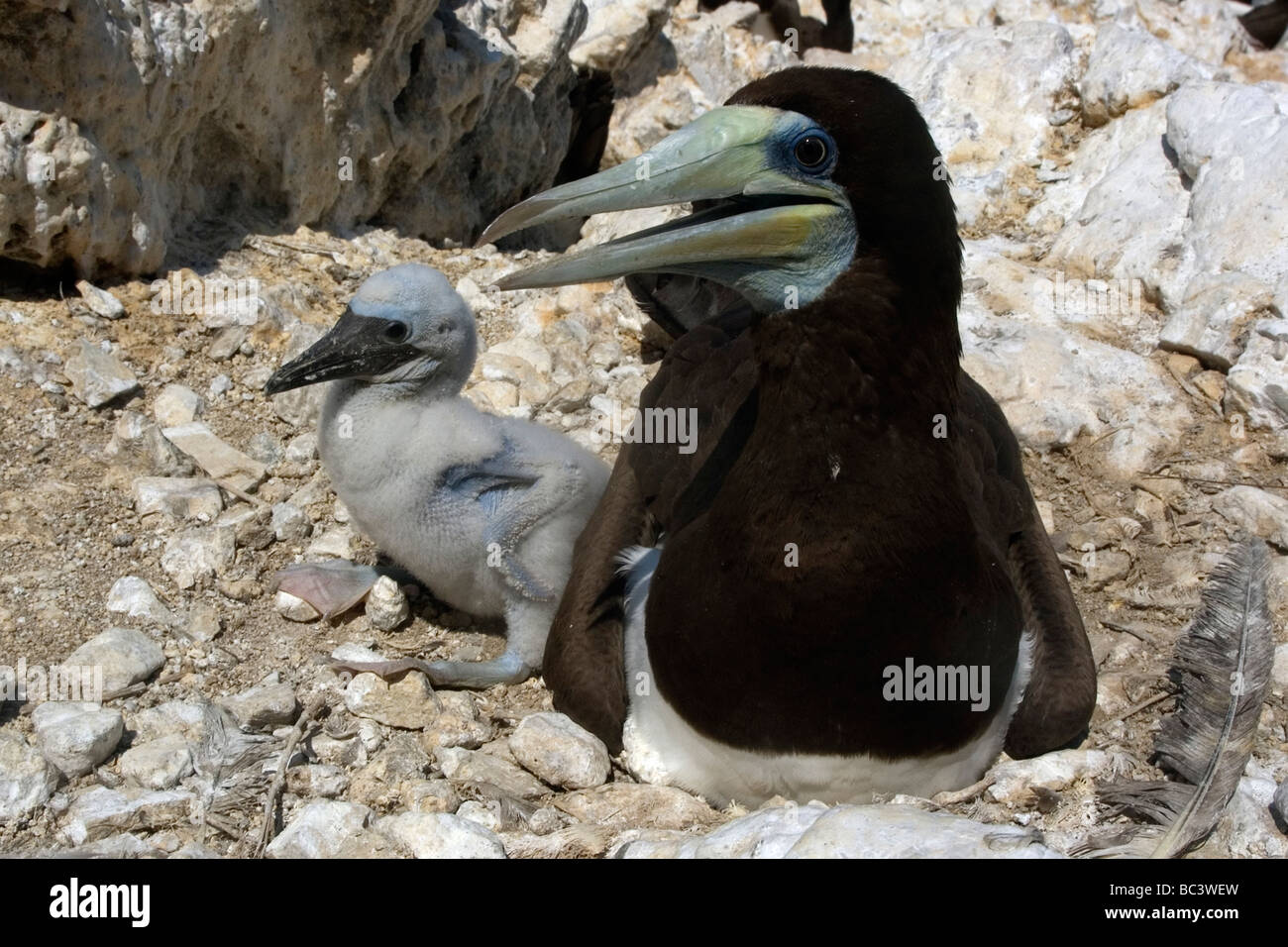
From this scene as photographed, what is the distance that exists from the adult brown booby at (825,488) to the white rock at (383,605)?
1.21 metres

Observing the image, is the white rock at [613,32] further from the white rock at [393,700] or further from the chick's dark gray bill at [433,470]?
the white rock at [393,700]

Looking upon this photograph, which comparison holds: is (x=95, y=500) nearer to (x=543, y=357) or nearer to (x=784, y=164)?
(x=543, y=357)

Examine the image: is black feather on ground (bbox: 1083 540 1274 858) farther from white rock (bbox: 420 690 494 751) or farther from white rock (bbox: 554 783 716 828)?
white rock (bbox: 420 690 494 751)

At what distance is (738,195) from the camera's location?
146 inches

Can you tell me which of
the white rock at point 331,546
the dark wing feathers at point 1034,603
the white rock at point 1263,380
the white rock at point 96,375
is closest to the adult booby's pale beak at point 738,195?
the dark wing feathers at point 1034,603

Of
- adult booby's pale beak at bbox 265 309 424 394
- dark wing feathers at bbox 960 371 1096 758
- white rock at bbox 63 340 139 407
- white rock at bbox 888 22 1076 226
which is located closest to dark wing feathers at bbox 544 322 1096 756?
dark wing feathers at bbox 960 371 1096 758

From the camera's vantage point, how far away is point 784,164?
3.64 m

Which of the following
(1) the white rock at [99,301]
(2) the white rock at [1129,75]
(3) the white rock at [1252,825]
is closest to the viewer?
(3) the white rock at [1252,825]

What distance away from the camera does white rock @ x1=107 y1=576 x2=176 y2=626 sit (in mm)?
4723

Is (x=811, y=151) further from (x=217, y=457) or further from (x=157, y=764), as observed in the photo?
(x=217, y=457)

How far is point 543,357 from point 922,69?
4011mm

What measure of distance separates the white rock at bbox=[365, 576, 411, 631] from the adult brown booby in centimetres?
121

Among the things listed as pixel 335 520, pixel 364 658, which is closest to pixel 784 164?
pixel 364 658

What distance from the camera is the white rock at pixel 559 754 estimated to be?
4309mm
